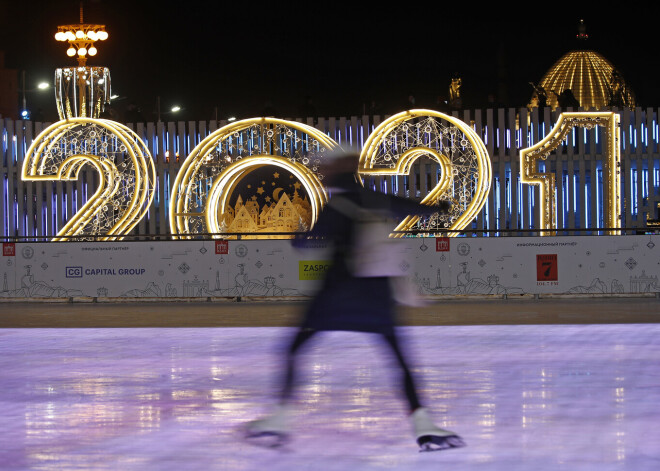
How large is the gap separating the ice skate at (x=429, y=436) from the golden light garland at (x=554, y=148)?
1154 centimetres

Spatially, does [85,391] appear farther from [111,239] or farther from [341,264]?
[111,239]

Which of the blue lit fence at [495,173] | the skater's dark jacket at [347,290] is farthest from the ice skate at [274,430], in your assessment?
the blue lit fence at [495,173]

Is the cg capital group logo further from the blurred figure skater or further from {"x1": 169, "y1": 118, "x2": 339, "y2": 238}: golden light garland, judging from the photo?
the blurred figure skater

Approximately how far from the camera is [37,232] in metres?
24.4

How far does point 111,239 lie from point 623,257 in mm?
9416

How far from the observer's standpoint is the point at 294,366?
5.21 metres

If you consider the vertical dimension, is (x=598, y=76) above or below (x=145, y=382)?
above

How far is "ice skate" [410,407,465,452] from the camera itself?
4.83 metres

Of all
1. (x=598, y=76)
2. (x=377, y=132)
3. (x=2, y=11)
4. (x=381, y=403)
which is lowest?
(x=381, y=403)

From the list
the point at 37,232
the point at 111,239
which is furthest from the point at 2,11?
the point at 111,239

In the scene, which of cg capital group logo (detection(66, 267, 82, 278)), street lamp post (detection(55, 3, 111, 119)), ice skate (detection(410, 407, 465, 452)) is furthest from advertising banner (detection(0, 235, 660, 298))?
ice skate (detection(410, 407, 465, 452))

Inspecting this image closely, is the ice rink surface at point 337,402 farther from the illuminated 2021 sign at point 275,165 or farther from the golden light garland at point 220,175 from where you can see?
the golden light garland at point 220,175

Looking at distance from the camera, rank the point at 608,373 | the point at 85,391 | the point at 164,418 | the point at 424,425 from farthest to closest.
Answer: the point at 608,373, the point at 85,391, the point at 164,418, the point at 424,425

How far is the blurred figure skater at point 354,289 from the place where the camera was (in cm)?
507
